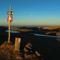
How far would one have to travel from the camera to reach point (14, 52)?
17.3m

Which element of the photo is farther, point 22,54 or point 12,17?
point 12,17

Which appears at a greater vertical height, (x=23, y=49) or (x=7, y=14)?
(x=7, y=14)

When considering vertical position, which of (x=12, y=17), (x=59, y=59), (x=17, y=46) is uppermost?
(x=12, y=17)

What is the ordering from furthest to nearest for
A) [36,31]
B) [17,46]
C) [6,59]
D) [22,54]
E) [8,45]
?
[36,31] < [8,45] < [17,46] < [22,54] < [6,59]

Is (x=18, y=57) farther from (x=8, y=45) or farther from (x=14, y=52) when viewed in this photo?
(x=8, y=45)

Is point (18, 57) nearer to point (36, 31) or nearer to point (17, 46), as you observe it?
point (17, 46)

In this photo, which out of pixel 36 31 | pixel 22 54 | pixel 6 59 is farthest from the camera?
pixel 36 31

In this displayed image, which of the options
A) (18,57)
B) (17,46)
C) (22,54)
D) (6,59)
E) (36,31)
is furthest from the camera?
(36,31)

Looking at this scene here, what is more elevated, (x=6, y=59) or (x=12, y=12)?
(x=12, y=12)

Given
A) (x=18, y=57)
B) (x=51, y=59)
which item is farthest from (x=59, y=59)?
(x=18, y=57)

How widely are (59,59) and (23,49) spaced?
3.16 meters

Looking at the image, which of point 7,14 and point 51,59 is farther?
point 7,14

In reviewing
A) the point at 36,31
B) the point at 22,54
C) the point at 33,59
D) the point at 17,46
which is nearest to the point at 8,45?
the point at 17,46

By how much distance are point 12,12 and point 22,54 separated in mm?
6373
